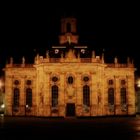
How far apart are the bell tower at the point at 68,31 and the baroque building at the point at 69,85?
2.75 meters

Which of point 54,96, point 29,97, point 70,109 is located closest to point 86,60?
point 54,96

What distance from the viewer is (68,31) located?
8756cm

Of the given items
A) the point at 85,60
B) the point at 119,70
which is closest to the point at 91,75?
the point at 85,60

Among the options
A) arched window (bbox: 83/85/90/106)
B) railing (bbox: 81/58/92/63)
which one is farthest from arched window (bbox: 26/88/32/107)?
railing (bbox: 81/58/92/63)

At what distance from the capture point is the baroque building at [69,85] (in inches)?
3051

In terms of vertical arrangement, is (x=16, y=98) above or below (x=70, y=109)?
above

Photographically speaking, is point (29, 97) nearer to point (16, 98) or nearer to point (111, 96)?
point (16, 98)

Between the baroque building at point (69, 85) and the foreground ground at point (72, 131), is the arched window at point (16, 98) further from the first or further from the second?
the foreground ground at point (72, 131)

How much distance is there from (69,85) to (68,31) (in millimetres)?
14692

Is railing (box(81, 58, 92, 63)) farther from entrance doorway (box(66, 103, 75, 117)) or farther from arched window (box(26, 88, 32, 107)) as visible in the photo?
arched window (box(26, 88, 32, 107))

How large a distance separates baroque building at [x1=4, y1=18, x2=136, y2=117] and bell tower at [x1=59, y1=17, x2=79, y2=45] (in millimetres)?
2746

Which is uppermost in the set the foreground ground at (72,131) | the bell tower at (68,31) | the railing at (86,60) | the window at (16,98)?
the bell tower at (68,31)

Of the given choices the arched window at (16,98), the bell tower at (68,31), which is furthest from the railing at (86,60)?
the arched window at (16,98)

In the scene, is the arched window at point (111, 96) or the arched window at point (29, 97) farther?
the arched window at point (29, 97)
